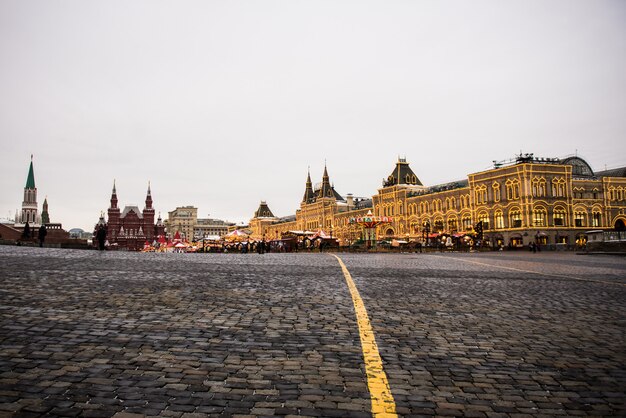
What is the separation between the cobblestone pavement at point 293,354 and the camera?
11.3 feet

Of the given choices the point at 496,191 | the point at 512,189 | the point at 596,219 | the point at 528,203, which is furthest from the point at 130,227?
the point at 596,219

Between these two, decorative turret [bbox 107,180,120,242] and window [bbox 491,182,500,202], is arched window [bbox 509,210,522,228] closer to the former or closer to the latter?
window [bbox 491,182,500,202]

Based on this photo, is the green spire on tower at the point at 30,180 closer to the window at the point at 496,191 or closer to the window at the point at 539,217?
the window at the point at 496,191

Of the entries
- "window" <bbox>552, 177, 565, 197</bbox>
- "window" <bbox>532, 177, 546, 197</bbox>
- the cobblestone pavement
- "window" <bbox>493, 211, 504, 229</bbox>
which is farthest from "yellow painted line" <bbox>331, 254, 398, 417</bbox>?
"window" <bbox>552, 177, 565, 197</bbox>

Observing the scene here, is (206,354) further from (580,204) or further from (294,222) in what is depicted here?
(294,222)

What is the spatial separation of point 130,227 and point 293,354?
14891cm

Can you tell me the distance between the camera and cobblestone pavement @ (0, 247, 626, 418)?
11.3ft

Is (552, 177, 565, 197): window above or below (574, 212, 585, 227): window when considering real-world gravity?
above

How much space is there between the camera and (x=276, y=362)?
445cm

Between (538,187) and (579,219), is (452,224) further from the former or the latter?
(579,219)

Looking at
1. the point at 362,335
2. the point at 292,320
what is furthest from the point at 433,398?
the point at 292,320

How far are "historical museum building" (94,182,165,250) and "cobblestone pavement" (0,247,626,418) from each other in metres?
138

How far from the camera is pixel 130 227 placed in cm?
14288

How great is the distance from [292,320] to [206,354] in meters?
1.99
